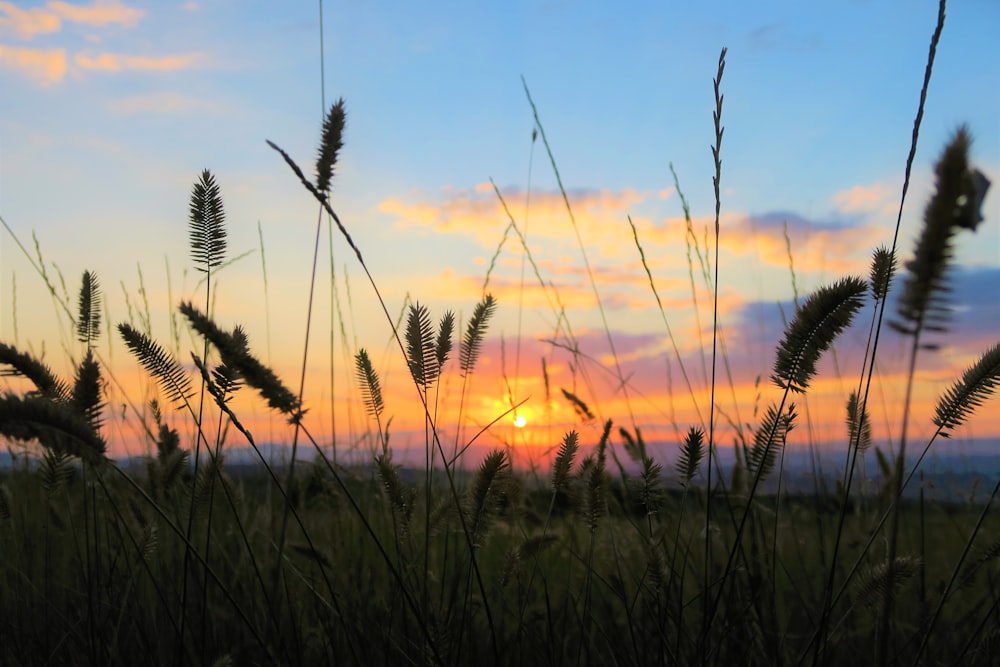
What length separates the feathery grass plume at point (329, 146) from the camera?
1361 millimetres

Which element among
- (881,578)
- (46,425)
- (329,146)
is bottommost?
(881,578)

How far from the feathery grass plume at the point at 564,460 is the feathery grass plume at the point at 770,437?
1.10 ft

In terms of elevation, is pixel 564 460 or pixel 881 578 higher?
pixel 564 460

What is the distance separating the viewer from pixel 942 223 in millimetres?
777

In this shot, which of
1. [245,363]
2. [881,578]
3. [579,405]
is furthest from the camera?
[579,405]

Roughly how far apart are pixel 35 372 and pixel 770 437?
1.23 metres

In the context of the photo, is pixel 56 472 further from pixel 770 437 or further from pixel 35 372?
pixel 770 437

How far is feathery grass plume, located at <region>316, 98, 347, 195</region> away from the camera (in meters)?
1.36

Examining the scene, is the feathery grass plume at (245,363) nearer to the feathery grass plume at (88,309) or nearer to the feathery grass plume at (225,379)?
the feathery grass plume at (225,379)

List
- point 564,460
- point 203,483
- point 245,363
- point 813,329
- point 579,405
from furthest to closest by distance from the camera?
1. point 579,405
2. point 203,483
3. point 564,460
4. point 813,329
5. point 245,363

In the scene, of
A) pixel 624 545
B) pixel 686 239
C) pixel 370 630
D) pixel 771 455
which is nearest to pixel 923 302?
pixel 771 455

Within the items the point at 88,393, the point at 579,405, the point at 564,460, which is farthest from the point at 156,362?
the point at 579,405

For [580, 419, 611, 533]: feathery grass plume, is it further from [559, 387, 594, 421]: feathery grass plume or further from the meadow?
[559, 387, 594, 421]: feathery grass plume

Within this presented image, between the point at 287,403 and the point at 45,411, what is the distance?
0.89ft
